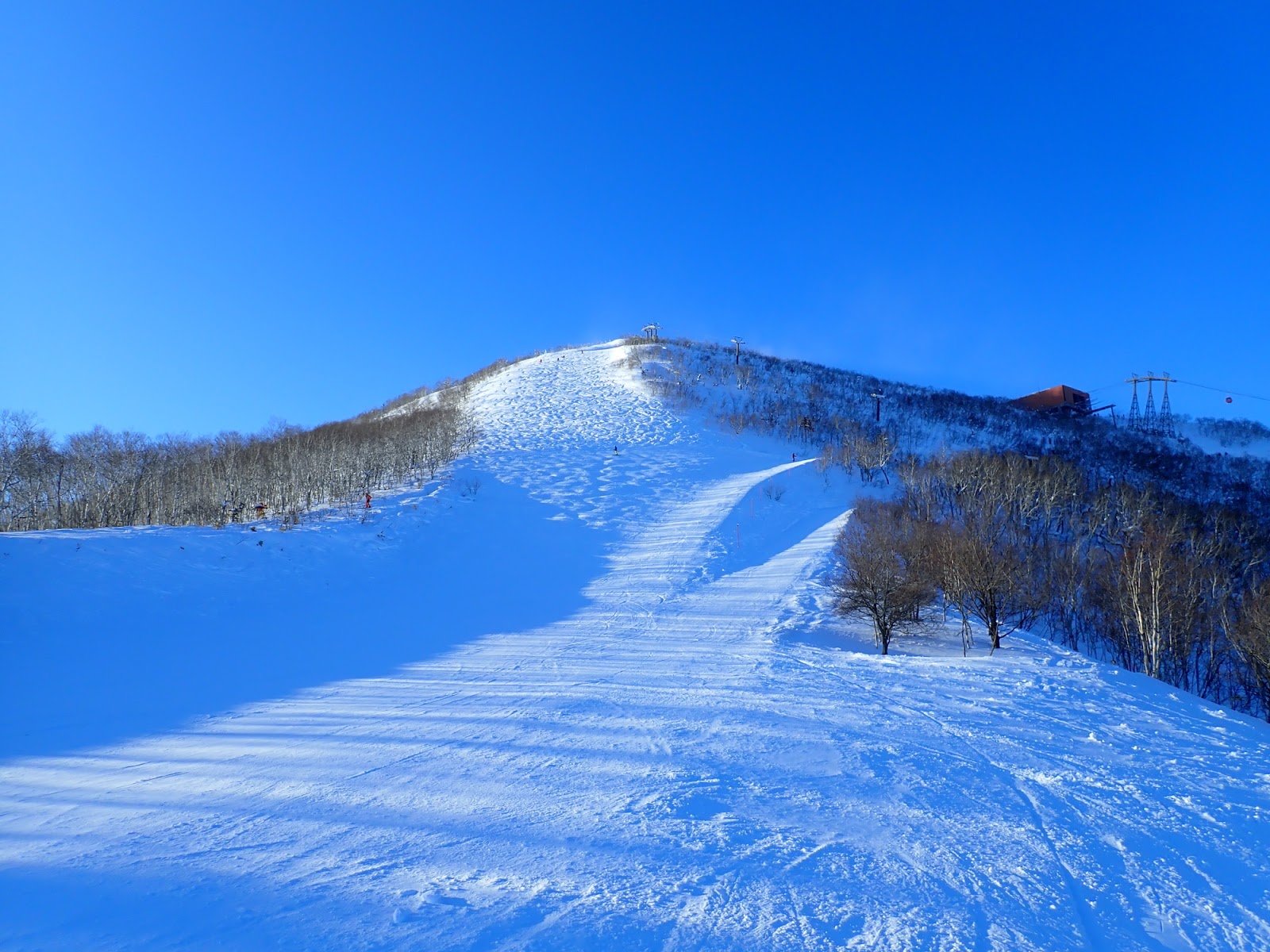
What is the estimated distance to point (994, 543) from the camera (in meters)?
17.1

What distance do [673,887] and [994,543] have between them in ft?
53.6

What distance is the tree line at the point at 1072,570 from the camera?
15.9 metres

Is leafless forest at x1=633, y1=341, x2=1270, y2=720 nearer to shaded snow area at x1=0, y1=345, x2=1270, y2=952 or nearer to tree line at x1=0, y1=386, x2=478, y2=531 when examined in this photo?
shaded snow area at x1=0, y1=345, x2=1270, y2=952

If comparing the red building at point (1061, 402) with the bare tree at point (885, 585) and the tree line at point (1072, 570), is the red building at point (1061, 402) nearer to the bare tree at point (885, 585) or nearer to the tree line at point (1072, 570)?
the tree line at point (1072, 570)

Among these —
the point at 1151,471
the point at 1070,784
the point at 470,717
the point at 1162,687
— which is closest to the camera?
the point at 1070,784

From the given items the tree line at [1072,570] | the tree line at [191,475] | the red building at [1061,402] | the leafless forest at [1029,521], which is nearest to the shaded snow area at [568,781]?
the tree line at [1072,570]

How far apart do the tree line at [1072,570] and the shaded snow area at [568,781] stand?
5.96 feet

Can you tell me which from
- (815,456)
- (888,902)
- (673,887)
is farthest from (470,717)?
(815,456)

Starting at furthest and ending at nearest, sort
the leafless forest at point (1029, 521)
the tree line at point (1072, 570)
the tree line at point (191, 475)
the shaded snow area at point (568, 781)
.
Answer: the tree line at point (191, 475), the leafless forest at point (1029, 521), the tree line at point (1072, 570), the shaded snow area at point (568, 781)

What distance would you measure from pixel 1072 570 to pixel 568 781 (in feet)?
94.5

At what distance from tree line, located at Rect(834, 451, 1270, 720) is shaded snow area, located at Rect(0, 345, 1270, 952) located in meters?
1.82

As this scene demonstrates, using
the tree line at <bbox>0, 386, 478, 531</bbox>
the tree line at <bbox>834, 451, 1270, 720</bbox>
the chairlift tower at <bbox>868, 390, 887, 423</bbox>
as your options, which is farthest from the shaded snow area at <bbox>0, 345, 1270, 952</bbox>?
the chairlift tower at <bbox>868, 390, 887, 423</bbox>

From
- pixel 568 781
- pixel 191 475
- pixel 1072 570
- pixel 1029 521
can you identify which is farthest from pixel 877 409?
pixel 568 781

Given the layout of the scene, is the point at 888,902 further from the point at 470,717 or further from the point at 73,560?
the point at 73,560
